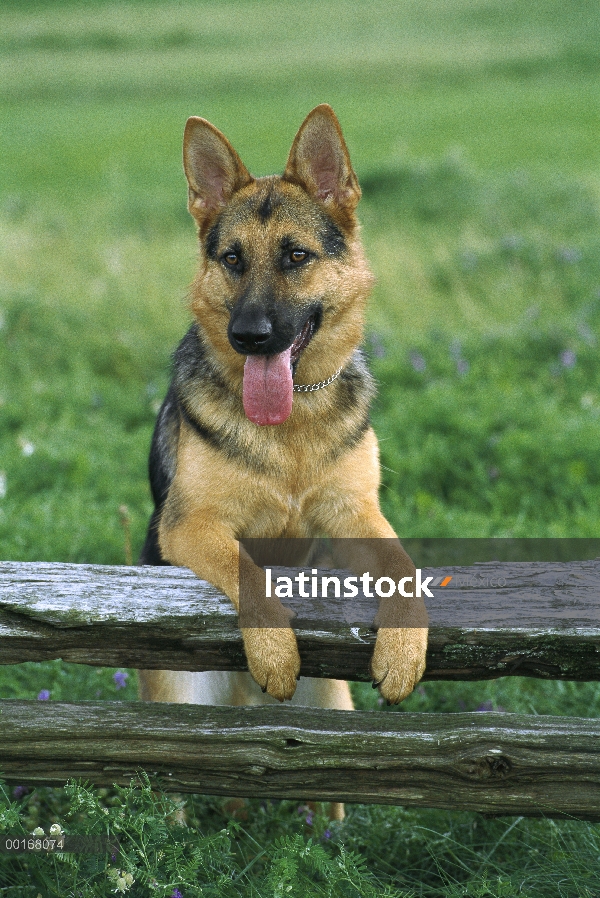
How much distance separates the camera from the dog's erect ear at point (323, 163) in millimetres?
3734

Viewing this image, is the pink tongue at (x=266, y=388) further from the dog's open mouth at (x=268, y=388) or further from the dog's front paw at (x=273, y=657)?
the dog's front paw at (x=273, y=657)

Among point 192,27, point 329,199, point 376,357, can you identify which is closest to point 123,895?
point 329,199

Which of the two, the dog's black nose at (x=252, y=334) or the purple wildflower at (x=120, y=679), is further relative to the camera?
the purple wildflower at (x=120, y=679)

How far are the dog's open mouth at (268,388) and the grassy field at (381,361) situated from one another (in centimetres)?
146

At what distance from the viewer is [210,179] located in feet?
13.2

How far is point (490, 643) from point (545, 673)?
23 cm

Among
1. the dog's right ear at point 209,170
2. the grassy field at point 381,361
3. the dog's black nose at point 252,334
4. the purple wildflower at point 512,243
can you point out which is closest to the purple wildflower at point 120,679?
the grassy field at point 381,361

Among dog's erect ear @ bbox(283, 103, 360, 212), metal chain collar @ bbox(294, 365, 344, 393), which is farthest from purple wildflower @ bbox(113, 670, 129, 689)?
dog's erect ear @ bbox(283, 103, 360, 212)

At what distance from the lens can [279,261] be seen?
3.80 meters

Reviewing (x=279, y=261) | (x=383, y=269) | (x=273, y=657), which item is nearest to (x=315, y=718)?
(x=273, y=657)

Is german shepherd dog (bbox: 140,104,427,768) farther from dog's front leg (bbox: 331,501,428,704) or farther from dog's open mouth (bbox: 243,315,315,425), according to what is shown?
dog's front leg (bbox: 331,501,428,704)

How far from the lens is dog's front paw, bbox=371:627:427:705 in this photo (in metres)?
2.98

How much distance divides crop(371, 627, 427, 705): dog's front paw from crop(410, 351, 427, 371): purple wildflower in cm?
A: 475

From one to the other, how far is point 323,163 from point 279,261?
1.60 feet
